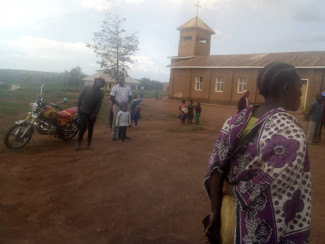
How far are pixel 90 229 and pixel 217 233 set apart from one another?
1852mm

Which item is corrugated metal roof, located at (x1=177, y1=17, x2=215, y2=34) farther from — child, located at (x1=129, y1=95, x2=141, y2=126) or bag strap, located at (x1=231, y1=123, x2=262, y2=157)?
bag strap, located at (x1=231, y1=123, x2=262, y2=157)

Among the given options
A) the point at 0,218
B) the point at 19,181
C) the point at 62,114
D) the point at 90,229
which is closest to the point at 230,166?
the point at 90,229

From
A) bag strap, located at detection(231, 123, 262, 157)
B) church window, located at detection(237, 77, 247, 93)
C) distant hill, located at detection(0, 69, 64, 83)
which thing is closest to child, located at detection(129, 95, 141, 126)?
bag strap, located at detection(231, 123, 262, 157)

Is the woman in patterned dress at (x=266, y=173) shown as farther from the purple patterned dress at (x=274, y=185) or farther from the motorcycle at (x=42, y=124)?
the motorcycle at (x=42, y=124)

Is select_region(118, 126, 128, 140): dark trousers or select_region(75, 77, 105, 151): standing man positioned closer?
select_region(75, 77, 105, 151): standing man

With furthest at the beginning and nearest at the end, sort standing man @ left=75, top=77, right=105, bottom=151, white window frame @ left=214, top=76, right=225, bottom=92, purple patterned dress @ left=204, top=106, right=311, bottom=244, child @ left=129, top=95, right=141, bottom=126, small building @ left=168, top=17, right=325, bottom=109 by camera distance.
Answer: white window frame @ left=214, top=76, right=225, bottom=92
small building @ left=168, top=17, right=325, bottom=109
child @ left=129, top=95, right=141, bottom=126
standing man @ left=75, top=77, right=105, bottom=151
purple patterned dress @ left=204, top=106, right=311, bottom=244

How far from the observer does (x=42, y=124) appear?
22.7 ft

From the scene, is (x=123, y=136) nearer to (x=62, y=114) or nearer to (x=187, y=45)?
(x=62, y=114)

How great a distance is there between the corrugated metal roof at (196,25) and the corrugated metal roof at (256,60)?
3311 millimetres

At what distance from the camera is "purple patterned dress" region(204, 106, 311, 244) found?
4.84 ft

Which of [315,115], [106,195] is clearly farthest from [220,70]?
Answer: [106,195]

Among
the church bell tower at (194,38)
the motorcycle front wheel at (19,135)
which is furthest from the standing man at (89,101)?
the church bell tower at (194,38)

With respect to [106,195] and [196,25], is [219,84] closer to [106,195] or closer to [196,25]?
[196,25]

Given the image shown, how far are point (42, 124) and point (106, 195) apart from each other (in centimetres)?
360
